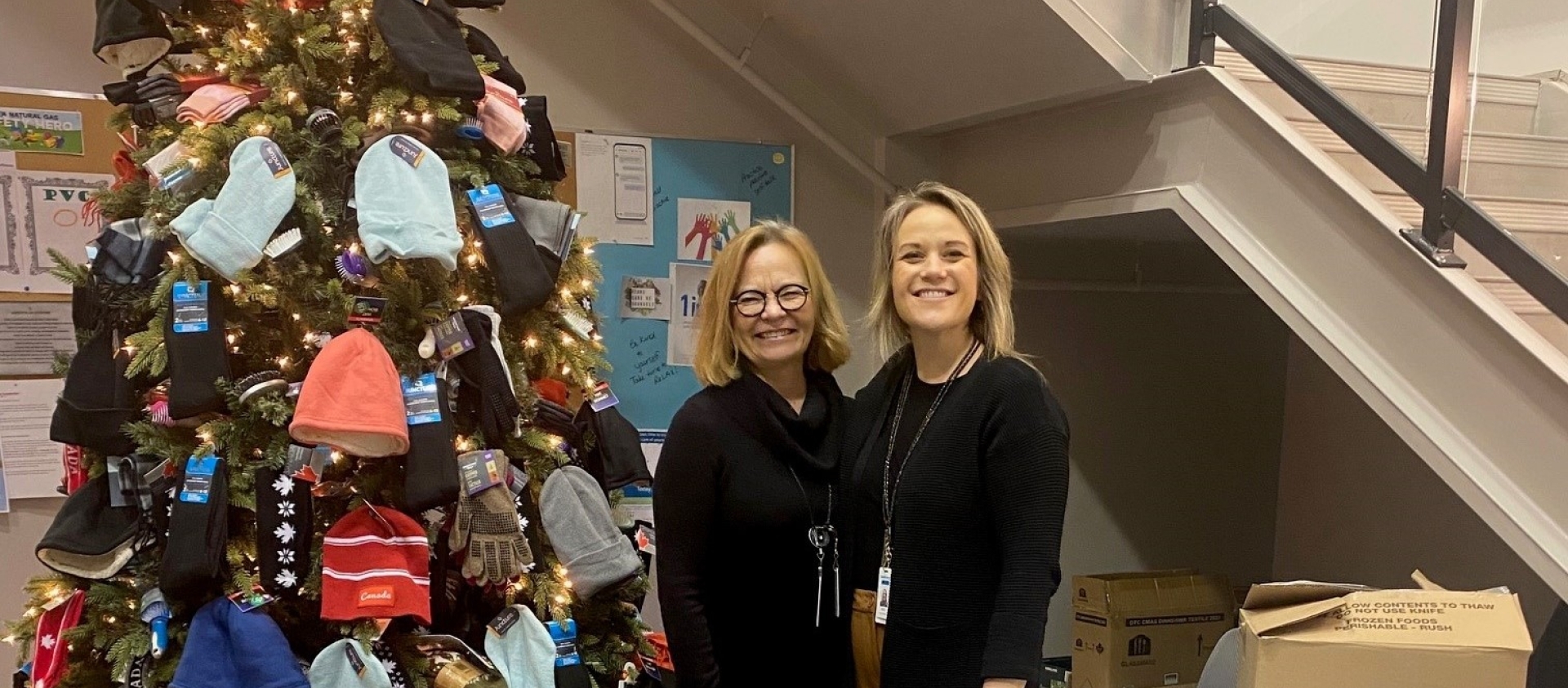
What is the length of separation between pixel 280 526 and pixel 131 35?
105 cm

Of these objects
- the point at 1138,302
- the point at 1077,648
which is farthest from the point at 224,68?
the point at 1138,302

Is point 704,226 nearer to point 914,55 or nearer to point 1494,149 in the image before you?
point 914,55

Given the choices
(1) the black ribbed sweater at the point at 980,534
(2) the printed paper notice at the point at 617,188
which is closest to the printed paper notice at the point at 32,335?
(2) the printed paper notice at the point at 617,188

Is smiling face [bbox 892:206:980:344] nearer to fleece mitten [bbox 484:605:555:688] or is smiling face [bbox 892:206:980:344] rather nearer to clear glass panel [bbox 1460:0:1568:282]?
clear glass panel [bbox 1460:0:1568:282]

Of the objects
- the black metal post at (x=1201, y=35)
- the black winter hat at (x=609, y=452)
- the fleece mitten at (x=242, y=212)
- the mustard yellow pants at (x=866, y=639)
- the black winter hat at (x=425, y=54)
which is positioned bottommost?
the mustard yellow pants at (x=866, y=639)

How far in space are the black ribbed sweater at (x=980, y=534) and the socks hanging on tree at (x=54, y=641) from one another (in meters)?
1.65

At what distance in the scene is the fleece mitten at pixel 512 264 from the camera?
2039mm

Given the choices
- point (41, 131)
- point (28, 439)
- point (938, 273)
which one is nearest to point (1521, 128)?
point (938, 273)

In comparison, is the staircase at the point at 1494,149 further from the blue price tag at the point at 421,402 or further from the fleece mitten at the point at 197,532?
the fleece mitten at the point at 197,532

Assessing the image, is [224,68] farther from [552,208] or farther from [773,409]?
[773,409]

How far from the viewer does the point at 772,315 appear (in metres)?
1.79

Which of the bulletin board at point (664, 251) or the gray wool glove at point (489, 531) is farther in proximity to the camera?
the bulletin board at point (664, 251)

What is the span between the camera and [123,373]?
1900mm

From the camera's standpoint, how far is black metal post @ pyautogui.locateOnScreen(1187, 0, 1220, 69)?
2109 mm
